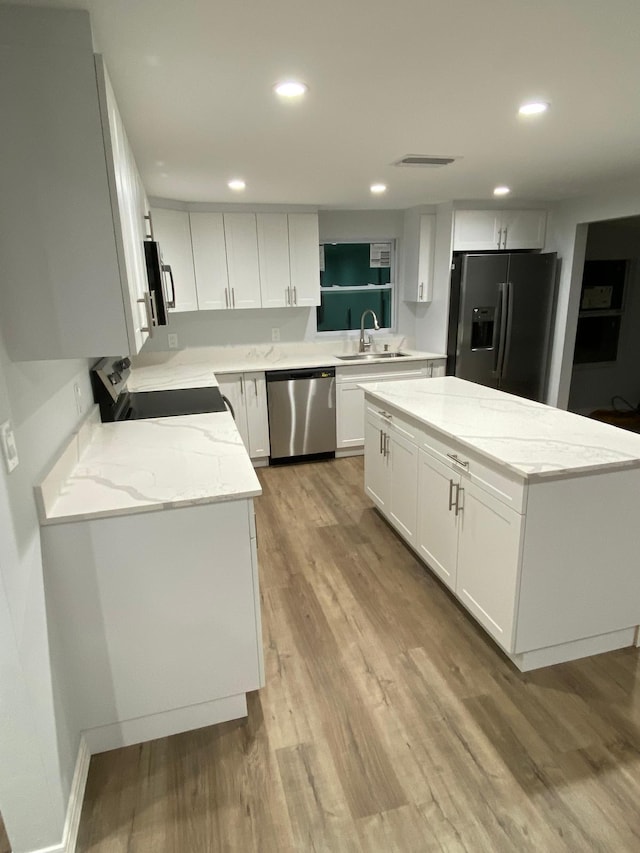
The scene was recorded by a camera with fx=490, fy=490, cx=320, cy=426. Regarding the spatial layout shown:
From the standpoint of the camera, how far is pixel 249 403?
4230 millimetres

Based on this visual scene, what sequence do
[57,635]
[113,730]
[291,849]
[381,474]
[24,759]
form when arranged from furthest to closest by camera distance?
[381,474] < [113,730] < [57,635] < [291,849] < [24,759]

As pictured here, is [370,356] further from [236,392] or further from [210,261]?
[210,261]

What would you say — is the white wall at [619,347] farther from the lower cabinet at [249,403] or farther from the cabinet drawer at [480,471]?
the cabinet drawer at [480,471]

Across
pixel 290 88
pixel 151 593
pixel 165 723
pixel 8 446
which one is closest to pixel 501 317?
pixel 290 88

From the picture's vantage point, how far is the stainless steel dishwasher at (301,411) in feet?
14.0

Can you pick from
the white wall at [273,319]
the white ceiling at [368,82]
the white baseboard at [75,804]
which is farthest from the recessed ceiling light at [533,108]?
the white baseboard at [75,804]

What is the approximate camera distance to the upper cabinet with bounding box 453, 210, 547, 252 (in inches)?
171

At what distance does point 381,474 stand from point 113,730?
200cm

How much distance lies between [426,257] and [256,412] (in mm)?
2165

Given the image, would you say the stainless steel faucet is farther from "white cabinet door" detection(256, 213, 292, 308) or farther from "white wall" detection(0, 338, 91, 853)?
"white wall" detection(0, 338, 91, 853)

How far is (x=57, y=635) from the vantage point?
1.55 meters

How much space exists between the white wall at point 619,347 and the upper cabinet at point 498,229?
1141 millimetres

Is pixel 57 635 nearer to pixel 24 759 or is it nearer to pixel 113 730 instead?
pixel 24 759

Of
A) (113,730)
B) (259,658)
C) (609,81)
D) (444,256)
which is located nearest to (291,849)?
(259,658)
